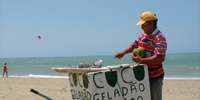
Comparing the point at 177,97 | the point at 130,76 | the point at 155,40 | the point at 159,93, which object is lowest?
the point at 177,97

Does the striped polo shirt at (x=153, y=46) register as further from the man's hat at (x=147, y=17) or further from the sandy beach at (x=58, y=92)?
the sandy beach at (x=58, y=92)

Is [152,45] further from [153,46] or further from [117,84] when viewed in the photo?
[117,84]

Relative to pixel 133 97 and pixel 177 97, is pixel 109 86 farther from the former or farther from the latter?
pixel 177 97

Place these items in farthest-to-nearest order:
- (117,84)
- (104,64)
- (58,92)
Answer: (104,64), (58,92), (117,84)

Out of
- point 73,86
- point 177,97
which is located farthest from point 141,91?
point 177,97

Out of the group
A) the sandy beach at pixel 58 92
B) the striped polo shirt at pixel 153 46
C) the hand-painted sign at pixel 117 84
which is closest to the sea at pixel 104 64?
the hand-painted sign at pixel 117 84

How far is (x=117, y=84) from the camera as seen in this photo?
2912 millimetres

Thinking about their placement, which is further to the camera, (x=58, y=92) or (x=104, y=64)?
(x=104, y=64)

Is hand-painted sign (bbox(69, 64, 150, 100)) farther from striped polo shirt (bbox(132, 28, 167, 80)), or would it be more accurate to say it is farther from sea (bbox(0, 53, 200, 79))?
sea (bbox(0, 53, 200, 79))

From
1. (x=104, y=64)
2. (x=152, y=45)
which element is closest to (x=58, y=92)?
(x=152, y=45)

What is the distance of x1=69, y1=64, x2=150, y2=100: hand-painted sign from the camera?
2.84 meters

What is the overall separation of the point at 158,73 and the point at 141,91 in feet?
1.21

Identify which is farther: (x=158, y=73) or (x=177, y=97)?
(x=177, y=97)

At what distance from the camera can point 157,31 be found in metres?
3.22
